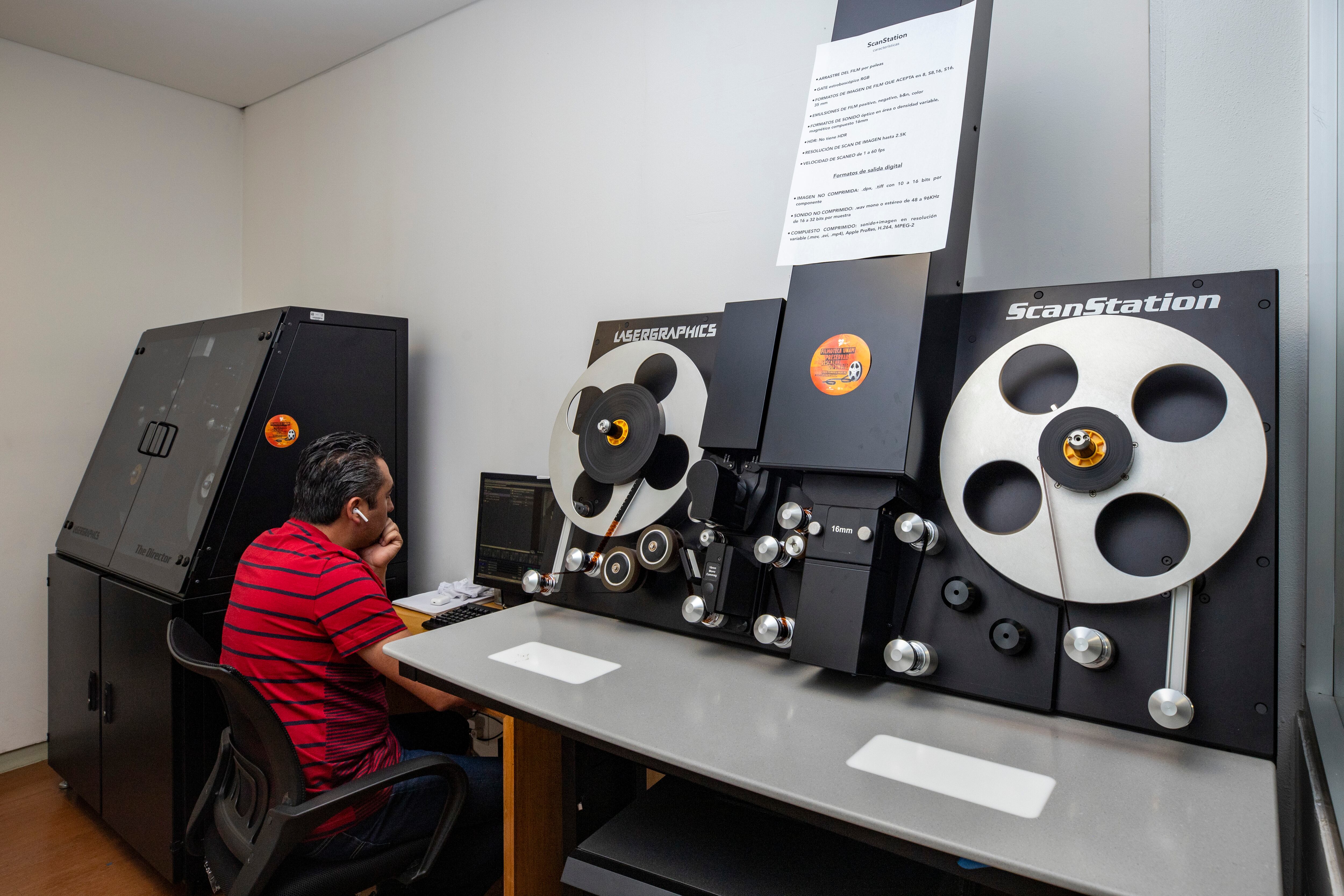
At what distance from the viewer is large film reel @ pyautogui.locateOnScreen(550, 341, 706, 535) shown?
4.73ft

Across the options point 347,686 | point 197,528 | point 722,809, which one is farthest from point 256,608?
point 722,809

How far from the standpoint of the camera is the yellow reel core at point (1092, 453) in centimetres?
102

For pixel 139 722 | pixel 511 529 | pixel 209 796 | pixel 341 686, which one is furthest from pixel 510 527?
pixel 139 722

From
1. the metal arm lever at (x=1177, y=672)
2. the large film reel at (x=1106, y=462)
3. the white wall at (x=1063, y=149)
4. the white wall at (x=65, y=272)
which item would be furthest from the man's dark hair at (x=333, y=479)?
the white wall at (x=65, y=272)

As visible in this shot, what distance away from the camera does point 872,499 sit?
1.11 metres

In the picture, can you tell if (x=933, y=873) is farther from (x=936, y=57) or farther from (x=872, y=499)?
(x=936, y=57)

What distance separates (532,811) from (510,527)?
3.05 ft

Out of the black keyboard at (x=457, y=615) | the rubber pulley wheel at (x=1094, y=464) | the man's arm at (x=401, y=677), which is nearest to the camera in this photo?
the rubber pulley wheel at (x=1094, y=464)

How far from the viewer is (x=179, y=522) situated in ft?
7.18

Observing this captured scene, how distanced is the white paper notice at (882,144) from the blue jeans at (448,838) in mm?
1248

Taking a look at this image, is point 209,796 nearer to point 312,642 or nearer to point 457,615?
point 312,642

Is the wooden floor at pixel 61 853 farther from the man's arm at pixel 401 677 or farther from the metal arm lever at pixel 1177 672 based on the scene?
the metal arm lever at pixel 1177 672

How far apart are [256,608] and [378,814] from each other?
1.58 feet

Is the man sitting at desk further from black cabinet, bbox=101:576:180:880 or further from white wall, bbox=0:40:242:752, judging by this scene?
white wall, bbox=0:40:242:752
